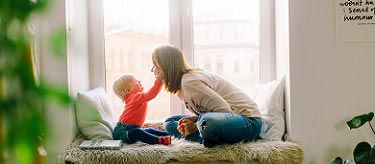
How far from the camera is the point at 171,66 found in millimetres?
2438

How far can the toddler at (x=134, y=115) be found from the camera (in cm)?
237

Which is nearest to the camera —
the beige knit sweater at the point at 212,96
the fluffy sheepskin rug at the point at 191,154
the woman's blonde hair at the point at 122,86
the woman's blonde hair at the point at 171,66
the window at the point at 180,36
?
the fluffy sheepskin rug at the point at 191,154

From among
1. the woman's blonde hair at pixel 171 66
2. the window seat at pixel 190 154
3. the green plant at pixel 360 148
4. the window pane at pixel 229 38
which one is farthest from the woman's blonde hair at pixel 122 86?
the green plant at pixel 360 148

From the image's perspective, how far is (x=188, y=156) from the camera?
7.07ft

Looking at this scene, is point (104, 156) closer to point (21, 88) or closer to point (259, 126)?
point (259, 126)

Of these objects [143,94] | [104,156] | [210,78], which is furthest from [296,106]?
[104,156]

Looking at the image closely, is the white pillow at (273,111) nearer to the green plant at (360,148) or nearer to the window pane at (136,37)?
the green plant at (360,148)

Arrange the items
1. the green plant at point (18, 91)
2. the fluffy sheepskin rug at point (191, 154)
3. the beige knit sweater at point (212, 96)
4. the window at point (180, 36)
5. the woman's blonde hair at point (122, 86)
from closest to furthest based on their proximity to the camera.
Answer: the green plant at point (18, 91) → the fluffy sheepskin rug at point (191, 154) → the beige knit sweater at point (212, 96) → the woman's blonde hair at point (122, 86) → the window at point (180, 36)

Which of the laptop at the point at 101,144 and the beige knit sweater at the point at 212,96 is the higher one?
the beige knit sweater at the point at 212,96

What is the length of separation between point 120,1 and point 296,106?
1375 millimetres

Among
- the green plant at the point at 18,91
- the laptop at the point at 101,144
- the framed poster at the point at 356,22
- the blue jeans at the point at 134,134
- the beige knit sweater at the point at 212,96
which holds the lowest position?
the laptop at the point at 101,144

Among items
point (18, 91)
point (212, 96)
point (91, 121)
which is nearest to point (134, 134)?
point (91, 121)

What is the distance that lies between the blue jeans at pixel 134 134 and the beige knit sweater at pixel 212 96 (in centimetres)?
27

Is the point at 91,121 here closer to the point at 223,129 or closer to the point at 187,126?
the point at 187,126
